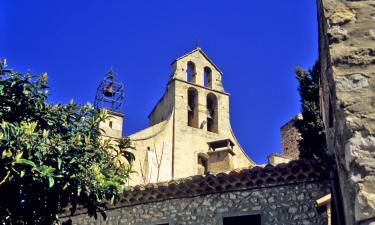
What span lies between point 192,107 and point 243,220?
15555mm

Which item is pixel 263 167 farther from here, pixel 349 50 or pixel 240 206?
pixel 349 50

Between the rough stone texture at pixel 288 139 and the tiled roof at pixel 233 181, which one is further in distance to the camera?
the rough stone texture at pixel 288 139

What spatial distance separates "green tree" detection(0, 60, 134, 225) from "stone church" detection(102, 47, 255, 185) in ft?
38.3

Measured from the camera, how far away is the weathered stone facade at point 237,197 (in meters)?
8.25

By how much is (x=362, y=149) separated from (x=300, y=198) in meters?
5.68

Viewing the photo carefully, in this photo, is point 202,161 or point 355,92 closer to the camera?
point 355,92

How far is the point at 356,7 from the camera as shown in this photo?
3.39 metres

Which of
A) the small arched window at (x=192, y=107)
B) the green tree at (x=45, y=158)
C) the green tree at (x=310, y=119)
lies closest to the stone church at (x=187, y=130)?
the small arched window at (x=192, y=107)

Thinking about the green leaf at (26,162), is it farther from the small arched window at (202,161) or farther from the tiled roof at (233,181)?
the small arched window at (202,161)

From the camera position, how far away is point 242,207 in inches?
339

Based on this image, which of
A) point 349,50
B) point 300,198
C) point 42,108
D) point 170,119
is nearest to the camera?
point 349,50

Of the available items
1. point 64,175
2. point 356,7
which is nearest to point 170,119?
point 64,175

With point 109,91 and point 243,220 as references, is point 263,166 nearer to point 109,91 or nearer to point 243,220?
point 243,220

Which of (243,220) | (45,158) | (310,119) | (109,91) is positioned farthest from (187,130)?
(45,158)
